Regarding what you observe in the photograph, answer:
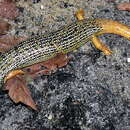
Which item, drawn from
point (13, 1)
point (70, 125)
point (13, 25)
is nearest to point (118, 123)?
point (70, 125)

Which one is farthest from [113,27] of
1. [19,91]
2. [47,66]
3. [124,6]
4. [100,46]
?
[19,91]

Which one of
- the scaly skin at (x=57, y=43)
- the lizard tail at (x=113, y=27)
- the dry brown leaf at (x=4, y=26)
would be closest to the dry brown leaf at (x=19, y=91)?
the scaly skin at (x=57, y=43)

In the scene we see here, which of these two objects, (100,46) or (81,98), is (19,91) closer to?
(81,98)

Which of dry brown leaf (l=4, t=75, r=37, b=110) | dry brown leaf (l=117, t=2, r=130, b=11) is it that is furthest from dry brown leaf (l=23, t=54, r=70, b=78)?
dry brown leaf (l=117, t=2, r=130, b=11)

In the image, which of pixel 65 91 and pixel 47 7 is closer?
pixel 65 91

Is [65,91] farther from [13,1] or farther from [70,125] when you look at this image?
[13,1]
